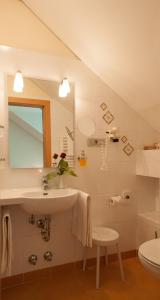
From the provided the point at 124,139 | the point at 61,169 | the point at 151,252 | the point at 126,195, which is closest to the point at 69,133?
the point at 61,169

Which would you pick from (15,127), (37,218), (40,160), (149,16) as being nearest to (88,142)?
(40,160)

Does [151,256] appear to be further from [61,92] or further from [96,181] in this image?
[61,92]

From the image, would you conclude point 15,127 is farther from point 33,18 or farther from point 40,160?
point 33,18

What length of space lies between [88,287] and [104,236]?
0.44 meters

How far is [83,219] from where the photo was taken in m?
2.01

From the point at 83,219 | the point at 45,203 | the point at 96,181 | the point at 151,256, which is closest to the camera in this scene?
the point at 151,256

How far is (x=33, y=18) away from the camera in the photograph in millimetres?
2266

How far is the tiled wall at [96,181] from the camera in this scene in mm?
2100

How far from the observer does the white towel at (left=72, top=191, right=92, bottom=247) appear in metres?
1.96

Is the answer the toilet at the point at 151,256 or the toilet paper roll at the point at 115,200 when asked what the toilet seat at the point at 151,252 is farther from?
the toilet paper roll at the point at 115,200

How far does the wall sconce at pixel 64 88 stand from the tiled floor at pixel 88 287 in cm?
169

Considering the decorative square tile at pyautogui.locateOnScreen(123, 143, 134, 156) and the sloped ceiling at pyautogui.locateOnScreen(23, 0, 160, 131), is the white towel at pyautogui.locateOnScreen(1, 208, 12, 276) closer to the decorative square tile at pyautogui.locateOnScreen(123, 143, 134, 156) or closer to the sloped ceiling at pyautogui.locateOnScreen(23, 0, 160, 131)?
the decorative square tile at pyautogui.locateOnScreen(123, 143, 134, 156)

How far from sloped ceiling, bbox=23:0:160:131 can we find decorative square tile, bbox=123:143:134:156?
378mm

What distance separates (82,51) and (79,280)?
2150 mm
